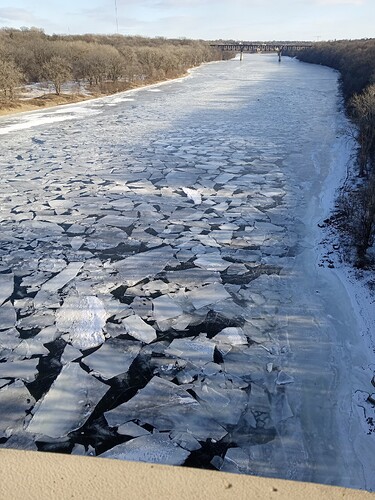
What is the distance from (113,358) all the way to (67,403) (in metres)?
0.52

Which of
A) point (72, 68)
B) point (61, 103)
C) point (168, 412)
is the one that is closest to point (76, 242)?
point (168, 412)

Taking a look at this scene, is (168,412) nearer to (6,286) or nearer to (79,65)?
(6,286)

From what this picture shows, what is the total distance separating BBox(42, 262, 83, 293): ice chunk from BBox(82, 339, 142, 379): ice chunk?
3.49ft

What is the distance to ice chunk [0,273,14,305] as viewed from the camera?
391 centimetres

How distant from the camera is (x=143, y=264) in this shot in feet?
14.8

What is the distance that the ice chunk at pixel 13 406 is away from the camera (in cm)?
260

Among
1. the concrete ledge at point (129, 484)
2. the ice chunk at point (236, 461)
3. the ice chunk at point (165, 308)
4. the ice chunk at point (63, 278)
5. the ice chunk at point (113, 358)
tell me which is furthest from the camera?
the ice chunk at point (63, 278)

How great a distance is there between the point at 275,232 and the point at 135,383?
3105mm

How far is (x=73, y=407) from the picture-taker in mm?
2752

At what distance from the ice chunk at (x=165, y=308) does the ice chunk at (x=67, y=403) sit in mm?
891

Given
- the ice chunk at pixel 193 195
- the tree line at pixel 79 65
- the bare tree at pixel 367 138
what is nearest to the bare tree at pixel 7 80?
the tree line at pixel 79 65

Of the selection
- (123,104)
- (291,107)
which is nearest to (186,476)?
(291,107)

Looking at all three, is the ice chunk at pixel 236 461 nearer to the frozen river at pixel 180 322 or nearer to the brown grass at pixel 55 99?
the frozen river at pixel 180 322

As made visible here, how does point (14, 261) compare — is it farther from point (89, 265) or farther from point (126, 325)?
point (126, 325)
